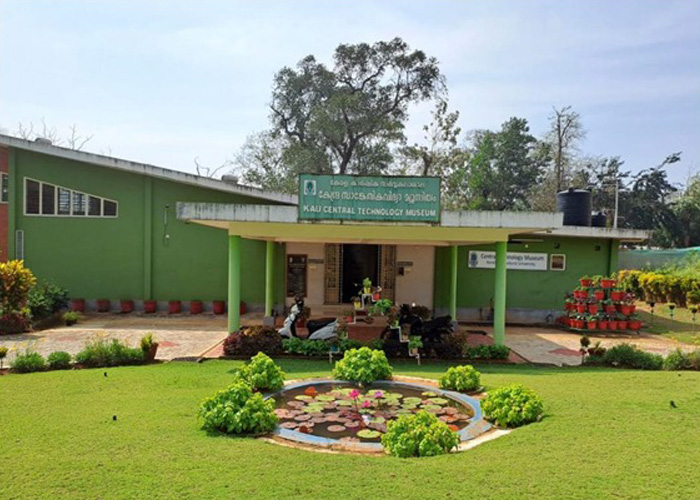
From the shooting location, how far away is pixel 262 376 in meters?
7.16

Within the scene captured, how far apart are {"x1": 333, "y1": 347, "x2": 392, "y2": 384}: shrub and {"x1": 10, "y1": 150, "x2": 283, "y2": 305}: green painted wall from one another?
30.5 feet

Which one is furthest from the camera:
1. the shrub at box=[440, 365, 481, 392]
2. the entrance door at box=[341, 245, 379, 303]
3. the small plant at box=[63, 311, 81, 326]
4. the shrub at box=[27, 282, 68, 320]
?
the entrance door at box=[341, 245, 379, 303]

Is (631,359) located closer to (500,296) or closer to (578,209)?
(500,296)

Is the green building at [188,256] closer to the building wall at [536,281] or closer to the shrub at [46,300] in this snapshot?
the building wall at [536,281]

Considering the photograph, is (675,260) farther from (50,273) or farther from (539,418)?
(50,273)

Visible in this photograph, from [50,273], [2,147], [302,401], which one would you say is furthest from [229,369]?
[2,147]

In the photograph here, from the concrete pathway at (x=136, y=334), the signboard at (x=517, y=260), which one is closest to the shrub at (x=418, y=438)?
the concrete pathway at (x=136, y=334)

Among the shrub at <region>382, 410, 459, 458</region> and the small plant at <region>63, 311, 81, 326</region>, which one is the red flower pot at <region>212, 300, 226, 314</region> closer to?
the small plant at <region>63, 311, 81, 326</region>

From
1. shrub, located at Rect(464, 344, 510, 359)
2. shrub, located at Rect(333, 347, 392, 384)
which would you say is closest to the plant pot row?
shrub, located at Rect(464, 344, 510, 359)

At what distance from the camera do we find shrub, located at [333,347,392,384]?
7.82m

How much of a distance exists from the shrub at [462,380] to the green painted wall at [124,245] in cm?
1048

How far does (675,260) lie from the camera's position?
25.2 m

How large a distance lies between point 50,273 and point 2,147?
4.57m

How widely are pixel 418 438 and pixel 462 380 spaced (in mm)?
2634
